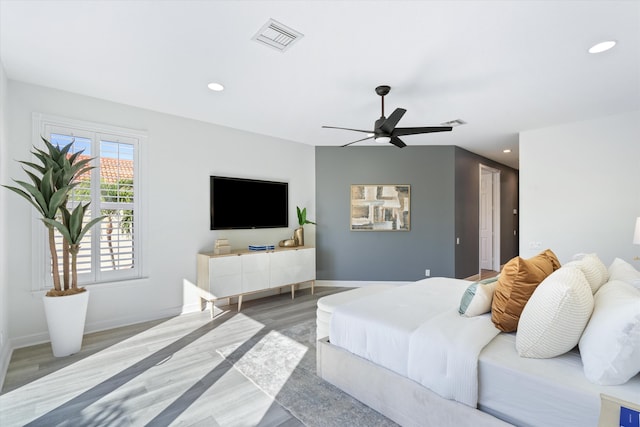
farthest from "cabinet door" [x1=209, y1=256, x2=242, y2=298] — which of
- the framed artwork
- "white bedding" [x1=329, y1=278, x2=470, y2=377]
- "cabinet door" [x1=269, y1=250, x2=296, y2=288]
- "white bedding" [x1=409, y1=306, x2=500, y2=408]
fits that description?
"white bedding" [x1=409, y1=306, x2=500, y2=408]

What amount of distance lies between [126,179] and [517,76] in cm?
428

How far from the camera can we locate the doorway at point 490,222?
725 cm

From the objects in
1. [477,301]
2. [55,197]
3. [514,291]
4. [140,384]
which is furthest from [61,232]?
[514,291]

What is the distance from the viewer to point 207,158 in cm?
438

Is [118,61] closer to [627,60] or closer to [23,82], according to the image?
[23,82]

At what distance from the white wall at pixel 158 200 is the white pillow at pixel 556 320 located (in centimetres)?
381

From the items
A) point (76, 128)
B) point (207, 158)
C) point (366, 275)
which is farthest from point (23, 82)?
point (366, 275)

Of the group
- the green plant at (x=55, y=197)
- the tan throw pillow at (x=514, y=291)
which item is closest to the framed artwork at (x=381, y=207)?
the tan throw pillow at (x=514, y=291)

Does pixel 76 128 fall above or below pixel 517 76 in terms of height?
below

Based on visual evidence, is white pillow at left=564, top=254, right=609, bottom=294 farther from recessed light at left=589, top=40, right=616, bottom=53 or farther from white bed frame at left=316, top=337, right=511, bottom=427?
recessed light at left=589, top=40, right=616, bottom=53

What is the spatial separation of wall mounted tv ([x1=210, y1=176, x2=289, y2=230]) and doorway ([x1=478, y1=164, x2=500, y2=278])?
4.78 metres

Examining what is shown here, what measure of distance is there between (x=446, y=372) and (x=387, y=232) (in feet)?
13.5

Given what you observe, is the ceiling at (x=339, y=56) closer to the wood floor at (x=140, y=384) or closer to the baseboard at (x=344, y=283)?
the wood floor at (x=140, y=384)

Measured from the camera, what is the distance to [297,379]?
2416mm
